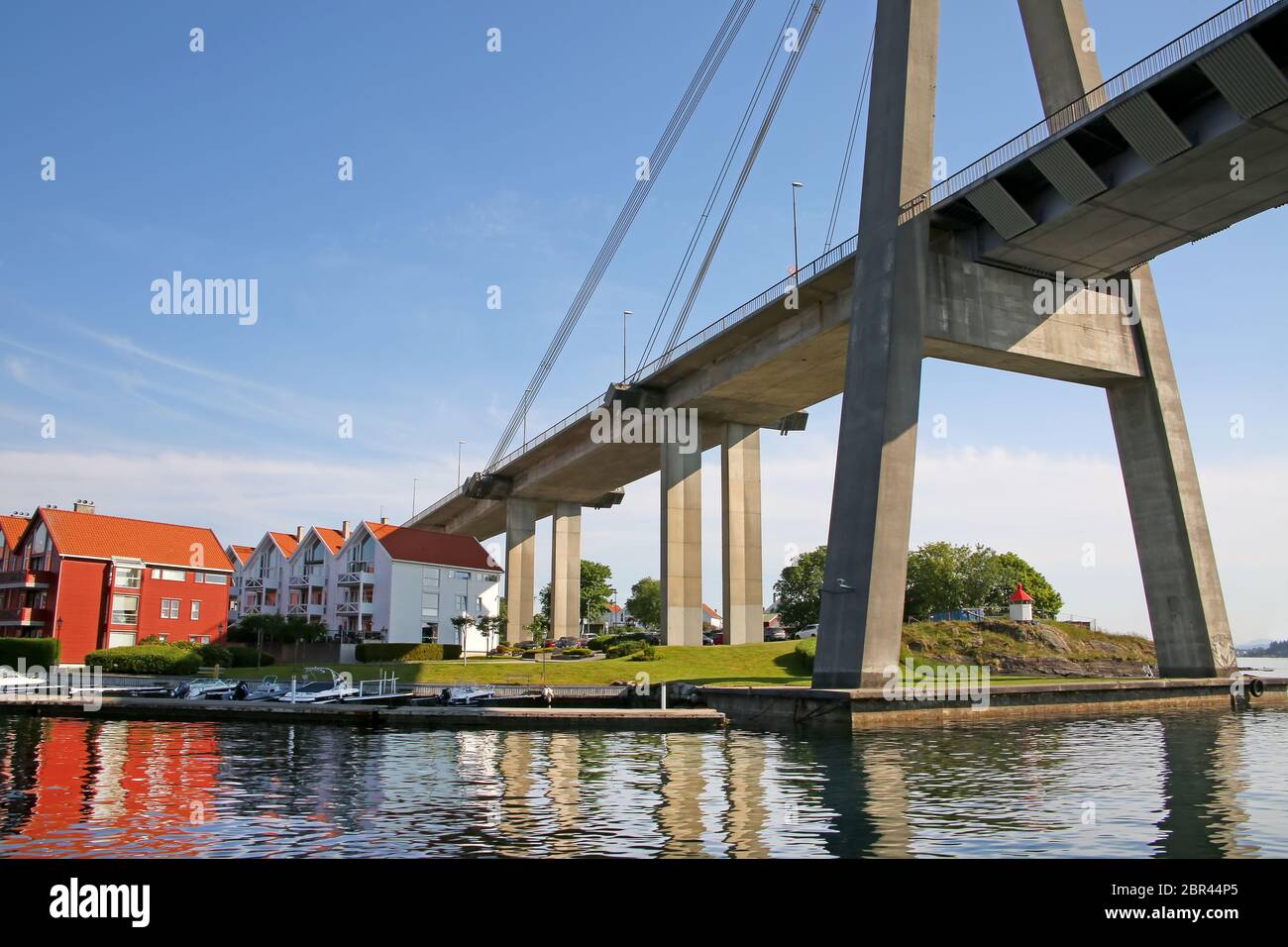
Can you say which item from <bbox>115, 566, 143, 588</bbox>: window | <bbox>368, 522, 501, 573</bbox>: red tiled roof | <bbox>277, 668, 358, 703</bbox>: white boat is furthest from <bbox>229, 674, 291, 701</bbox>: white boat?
<bbox>368, 522, 501, 573</bbox>: red tiled roof

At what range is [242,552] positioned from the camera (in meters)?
115

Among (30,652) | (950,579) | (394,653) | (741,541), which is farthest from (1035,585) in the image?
(30,652)

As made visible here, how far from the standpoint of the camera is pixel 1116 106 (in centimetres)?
3284

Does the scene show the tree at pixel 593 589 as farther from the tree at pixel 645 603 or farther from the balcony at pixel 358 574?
the balcony at pixel 358 574

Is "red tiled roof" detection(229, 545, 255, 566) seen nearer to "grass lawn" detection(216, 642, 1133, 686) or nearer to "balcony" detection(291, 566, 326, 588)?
"balcony" detection(291, 566, 326, 588)

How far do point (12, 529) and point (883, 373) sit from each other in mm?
72619

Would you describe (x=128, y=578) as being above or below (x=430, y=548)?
below

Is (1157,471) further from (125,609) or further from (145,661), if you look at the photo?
(125,609)

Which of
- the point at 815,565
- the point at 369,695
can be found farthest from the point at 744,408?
the point at 815,565

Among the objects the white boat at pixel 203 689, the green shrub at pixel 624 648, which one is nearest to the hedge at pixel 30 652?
the white boat at pixel 203 689

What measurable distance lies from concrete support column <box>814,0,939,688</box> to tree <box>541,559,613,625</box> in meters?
123

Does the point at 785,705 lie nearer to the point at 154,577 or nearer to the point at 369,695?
the point at 369,695

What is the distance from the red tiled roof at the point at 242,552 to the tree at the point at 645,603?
76055mm

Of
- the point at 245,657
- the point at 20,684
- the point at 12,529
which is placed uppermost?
the point at 12,529
